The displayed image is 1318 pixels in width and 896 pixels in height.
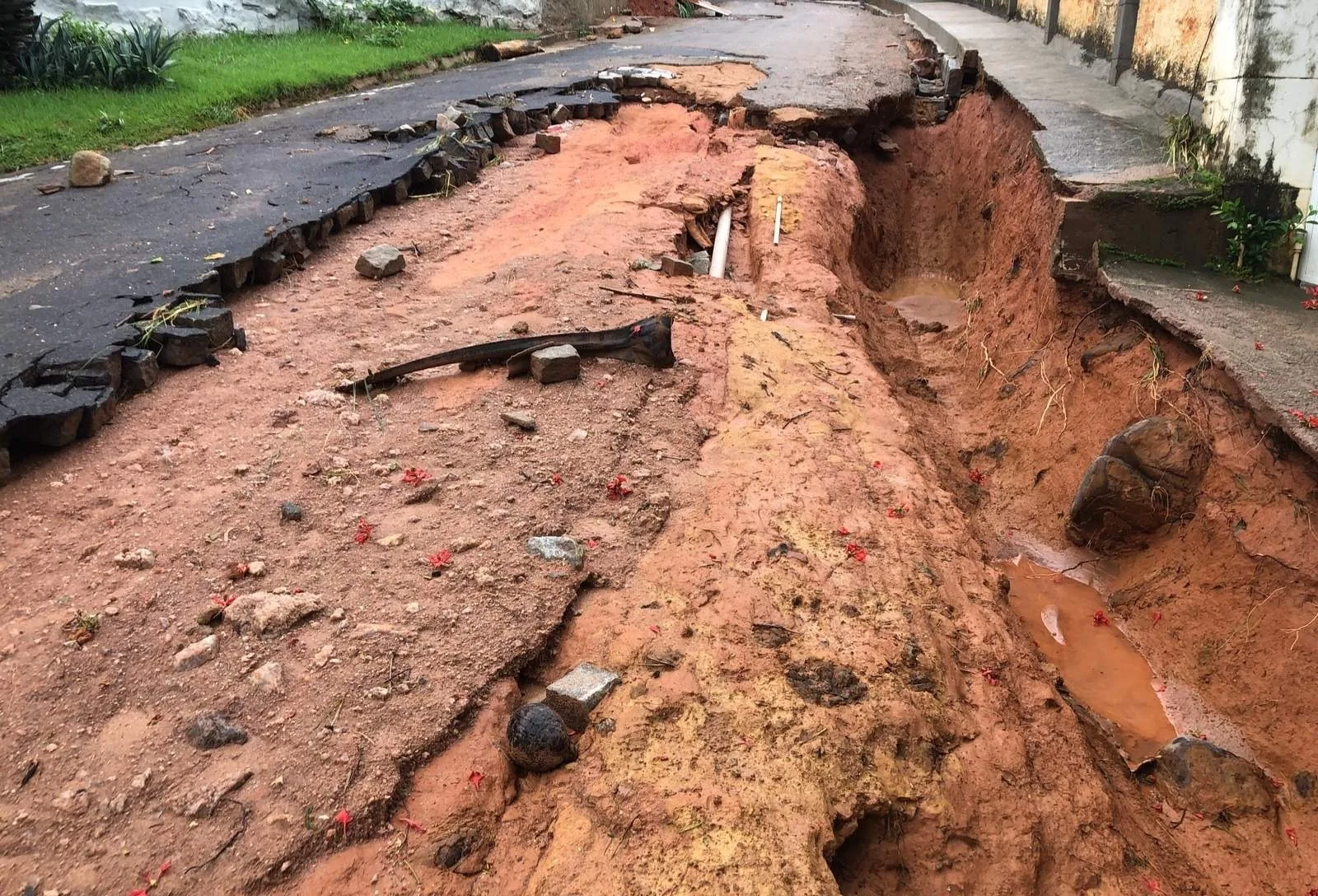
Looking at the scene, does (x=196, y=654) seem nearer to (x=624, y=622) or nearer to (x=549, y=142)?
(x=624, y=622)

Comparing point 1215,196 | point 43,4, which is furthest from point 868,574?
point 43,4

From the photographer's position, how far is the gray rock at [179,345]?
3.88 meters

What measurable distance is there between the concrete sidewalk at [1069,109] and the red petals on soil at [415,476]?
3.96 metres

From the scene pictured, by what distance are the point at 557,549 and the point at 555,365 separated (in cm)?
119

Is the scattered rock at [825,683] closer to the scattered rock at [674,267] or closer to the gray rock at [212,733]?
the gray rock at [212,733]

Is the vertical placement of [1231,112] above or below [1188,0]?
below

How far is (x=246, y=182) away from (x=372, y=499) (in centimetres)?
385

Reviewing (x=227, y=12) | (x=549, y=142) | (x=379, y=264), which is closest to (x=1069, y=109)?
(x=549, y=142)

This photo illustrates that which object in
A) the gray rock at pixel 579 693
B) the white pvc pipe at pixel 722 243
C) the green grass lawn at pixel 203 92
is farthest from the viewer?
the green grass lawn at pixel 203 92

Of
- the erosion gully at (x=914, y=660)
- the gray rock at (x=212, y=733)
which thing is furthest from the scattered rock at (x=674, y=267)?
the gray rock at (x=212, y=733)

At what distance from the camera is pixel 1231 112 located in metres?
4.62

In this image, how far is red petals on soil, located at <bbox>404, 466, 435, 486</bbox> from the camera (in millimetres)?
3156

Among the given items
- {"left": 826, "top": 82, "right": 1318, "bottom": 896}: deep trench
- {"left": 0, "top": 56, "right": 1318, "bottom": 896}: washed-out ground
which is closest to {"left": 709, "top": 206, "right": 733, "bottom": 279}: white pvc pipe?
{"left": 0, "top": 56, "right": 1318, "bottom": 896}: washed-out ground

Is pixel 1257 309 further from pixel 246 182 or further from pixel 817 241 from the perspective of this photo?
pixel 246 182
